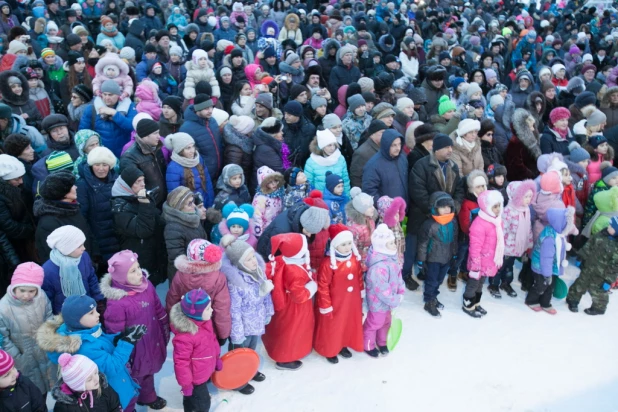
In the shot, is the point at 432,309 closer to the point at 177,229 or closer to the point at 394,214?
the point at 394,214

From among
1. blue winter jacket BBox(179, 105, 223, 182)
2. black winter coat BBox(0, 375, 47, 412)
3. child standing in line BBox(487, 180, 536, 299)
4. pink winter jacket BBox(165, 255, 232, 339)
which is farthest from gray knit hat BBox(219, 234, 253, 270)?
child standing in line BBox(487, 180, 536, 299)

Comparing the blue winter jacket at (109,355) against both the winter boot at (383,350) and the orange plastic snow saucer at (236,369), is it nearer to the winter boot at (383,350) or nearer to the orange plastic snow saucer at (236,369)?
the orange plastic snow saucer at (236,369)

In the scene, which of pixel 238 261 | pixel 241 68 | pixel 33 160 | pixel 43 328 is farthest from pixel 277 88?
pixel 43 328

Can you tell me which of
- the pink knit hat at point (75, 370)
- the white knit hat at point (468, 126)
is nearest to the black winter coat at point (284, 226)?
the pink knit hat at point (75, 370)

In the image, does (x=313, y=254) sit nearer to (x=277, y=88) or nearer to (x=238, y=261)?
(x=238, y=261)

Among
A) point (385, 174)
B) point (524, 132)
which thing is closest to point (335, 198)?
point (385, 174)

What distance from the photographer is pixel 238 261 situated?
13.4 ft

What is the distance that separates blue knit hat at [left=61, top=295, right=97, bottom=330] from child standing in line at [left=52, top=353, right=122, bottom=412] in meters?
0.31

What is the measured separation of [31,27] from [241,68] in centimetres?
525

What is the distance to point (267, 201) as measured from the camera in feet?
17.5

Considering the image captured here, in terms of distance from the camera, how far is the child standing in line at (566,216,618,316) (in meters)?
5.30

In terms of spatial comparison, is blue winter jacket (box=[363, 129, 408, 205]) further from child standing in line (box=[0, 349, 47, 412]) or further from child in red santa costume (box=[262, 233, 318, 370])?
child standing in line (box=[0, 349, 47, 412])

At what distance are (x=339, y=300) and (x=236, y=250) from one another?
1.14 meters

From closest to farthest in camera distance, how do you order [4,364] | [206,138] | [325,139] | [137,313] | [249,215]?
1. [4,364]
2. [137,313]
3. [249,215]
4. [325,139]
5. [206,138]
